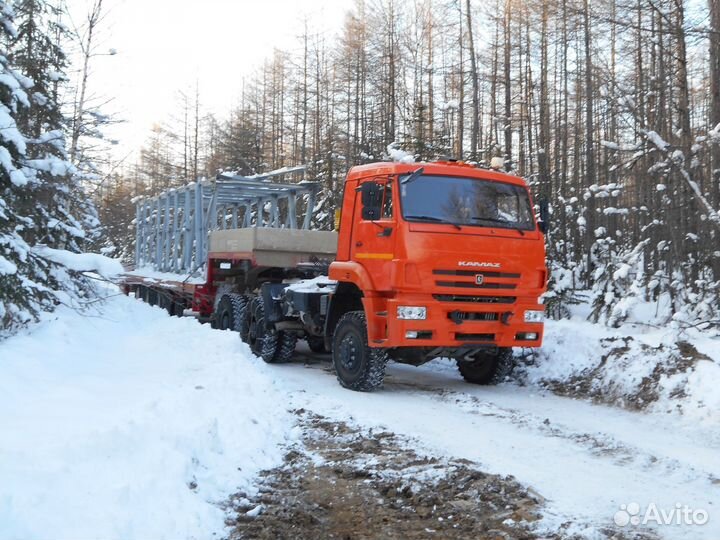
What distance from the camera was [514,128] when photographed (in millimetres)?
24875

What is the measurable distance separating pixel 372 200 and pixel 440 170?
93 centimetres

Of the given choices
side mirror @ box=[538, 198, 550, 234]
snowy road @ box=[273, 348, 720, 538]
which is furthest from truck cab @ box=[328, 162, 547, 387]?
snowy road @ box=[273, 348, 720, 538]

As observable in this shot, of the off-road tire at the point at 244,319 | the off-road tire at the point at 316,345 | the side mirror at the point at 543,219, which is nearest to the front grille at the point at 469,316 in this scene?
the side mirror at the point at 543,219

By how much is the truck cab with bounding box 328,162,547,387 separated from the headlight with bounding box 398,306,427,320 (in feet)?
0.04

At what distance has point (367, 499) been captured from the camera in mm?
4551

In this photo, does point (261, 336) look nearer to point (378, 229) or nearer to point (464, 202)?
point (378, 229)

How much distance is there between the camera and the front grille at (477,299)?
7.87 metres

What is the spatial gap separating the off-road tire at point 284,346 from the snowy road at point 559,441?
1.69m

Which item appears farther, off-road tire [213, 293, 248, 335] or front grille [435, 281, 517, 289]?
off-road tire [213, 293, 248, 335]

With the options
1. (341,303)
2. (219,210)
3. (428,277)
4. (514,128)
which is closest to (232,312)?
(341,303)

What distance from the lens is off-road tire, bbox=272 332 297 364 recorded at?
1102 cm

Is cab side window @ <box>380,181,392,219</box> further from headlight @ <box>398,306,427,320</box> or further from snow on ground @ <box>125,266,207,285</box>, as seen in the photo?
snow on ground @ <box>125,266,207,285</box>

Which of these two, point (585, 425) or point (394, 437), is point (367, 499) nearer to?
point (394, 437)

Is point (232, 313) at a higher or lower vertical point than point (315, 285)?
lower
